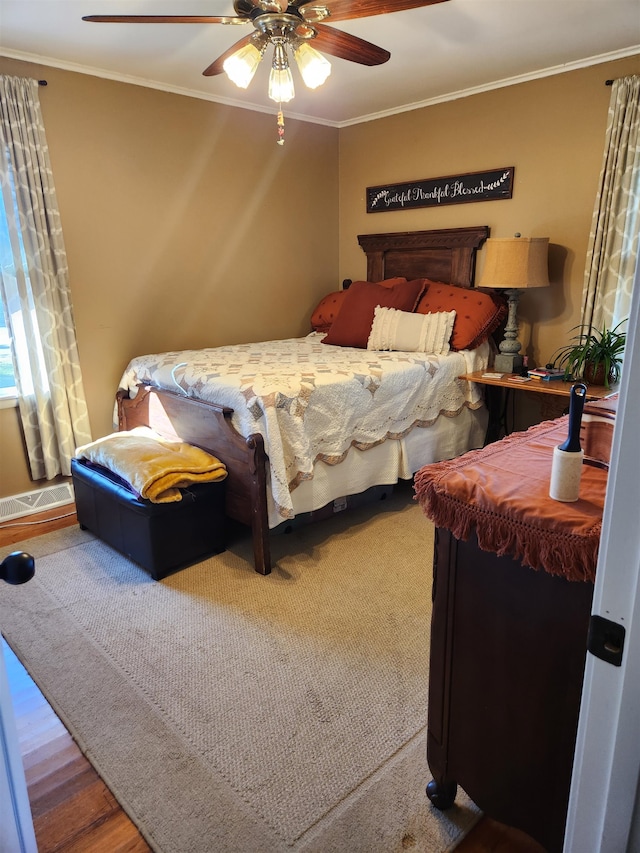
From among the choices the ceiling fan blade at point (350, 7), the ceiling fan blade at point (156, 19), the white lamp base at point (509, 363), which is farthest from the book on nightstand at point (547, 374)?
the ceiling fan blade at point (156, 19)

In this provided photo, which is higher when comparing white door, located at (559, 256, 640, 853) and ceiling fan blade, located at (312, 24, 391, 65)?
ceiling fan blade, located at (312, 24, 391, 65)

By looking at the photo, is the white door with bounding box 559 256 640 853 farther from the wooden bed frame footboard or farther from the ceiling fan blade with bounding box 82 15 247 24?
the ceiling fan blade with bounding box 82 15 247 24

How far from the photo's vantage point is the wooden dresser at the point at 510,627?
3.28ft


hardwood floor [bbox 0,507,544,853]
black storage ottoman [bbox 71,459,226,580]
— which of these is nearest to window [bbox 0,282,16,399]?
black storage ottoman [bbox 71,459,226,580]

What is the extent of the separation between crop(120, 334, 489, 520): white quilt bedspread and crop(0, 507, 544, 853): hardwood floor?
1134 millimetres

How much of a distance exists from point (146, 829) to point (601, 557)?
133 cm

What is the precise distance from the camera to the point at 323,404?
8.59 ft

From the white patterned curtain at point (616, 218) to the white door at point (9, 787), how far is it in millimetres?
3194

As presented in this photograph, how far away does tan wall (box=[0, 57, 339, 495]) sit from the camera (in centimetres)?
315

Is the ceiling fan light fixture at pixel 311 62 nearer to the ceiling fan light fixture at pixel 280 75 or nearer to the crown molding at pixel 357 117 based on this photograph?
the ceiling fan light fixture at pixel 280 75

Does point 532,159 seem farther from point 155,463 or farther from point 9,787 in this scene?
point 9,787

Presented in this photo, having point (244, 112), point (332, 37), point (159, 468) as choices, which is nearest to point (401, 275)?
point (244, 112)

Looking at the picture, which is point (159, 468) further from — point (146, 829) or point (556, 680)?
point (556, 680)

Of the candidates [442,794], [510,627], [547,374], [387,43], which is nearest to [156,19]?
[387,43]
